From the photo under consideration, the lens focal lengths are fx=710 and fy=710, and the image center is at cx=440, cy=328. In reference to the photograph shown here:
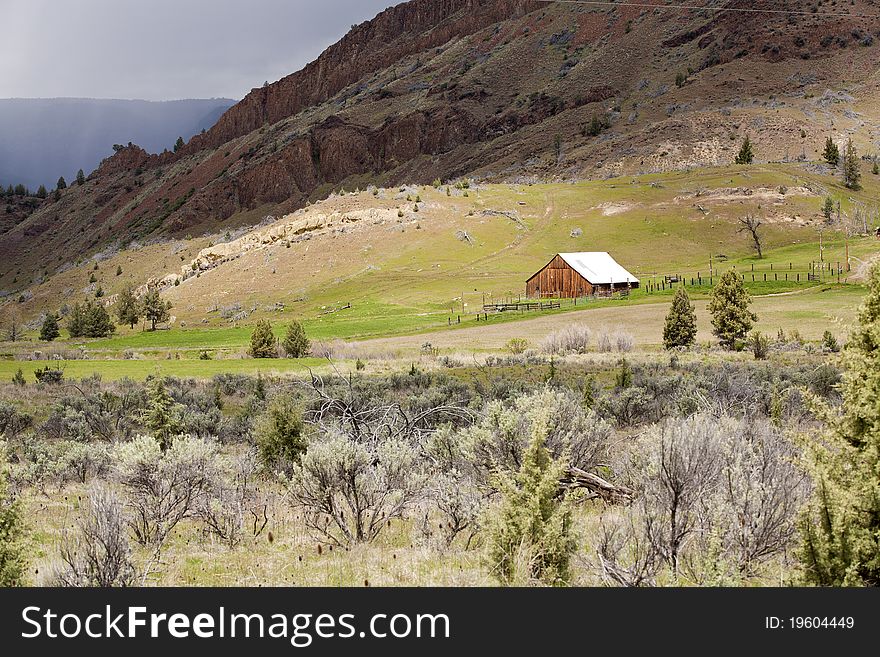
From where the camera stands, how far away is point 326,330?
51.8m

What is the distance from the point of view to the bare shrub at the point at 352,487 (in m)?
8.52

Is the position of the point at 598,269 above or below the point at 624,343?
above

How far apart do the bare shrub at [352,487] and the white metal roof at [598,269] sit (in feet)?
170

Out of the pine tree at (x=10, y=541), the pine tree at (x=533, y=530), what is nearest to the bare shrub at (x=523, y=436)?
the pine tree at (x=533, y=530)

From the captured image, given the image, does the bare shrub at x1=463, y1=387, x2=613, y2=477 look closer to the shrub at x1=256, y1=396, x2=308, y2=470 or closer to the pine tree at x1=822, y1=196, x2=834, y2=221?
the shrub at x1=256, y1=396, x2=308, y2=470

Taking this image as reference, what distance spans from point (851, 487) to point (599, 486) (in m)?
3.54

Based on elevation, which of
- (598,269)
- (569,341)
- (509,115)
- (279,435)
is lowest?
(279,435)

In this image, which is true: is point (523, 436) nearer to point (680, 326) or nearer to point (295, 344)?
point (680, 326)

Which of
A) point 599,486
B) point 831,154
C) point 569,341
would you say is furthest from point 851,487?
point 831,154

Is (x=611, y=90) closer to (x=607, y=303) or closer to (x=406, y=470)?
(x=607, y=303)

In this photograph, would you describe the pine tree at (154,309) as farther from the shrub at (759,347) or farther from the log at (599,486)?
the log at (599,486)

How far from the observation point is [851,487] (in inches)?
215

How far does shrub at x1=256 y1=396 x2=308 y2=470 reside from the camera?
13.4m

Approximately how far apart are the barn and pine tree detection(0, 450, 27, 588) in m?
55.3
